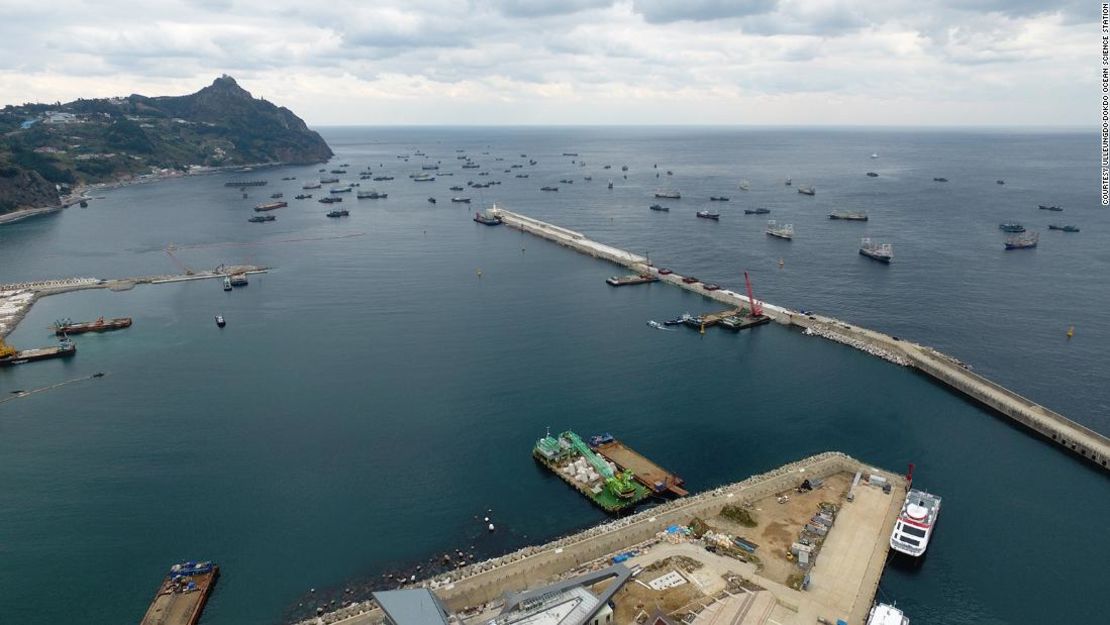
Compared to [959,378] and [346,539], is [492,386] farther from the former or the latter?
[959,378]

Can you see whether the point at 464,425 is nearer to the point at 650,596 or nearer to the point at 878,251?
the point at 650,596

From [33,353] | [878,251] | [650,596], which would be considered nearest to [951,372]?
[650,596]

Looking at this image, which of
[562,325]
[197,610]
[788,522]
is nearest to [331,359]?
[562,325]

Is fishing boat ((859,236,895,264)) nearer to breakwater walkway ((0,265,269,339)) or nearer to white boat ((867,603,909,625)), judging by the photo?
white boat ((867,603,909,625))

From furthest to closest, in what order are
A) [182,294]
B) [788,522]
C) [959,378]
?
[182,294] < [959,378] < [788,522]

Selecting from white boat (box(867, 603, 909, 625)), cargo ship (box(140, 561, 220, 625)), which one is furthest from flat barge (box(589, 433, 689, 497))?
cargo ship (box(140, 561, 220, 625))
